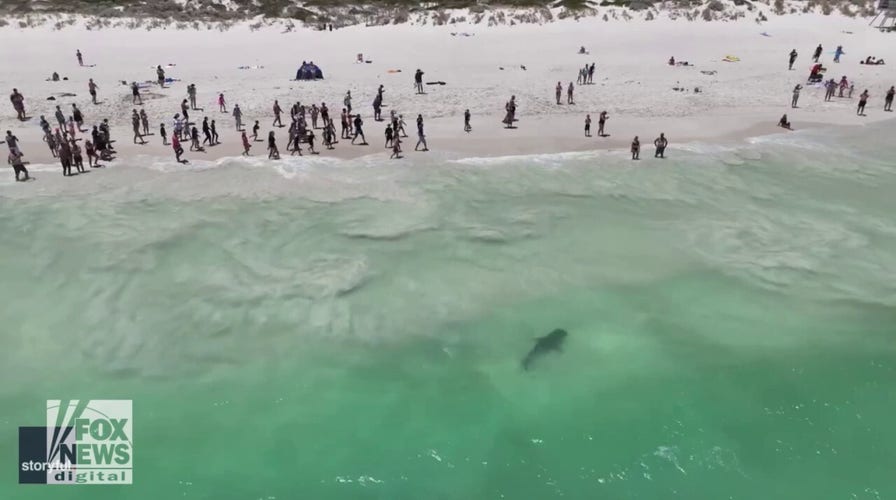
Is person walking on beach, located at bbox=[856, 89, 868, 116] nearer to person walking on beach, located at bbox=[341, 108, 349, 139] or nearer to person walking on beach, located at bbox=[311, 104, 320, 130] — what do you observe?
person walking on beach, located at bbox=[341, 108, 349, 139]

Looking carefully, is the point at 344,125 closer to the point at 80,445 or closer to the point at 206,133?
the point at 206,133

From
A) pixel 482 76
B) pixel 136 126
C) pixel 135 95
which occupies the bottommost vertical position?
pixel 136 126

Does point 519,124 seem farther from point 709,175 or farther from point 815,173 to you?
point 815,173

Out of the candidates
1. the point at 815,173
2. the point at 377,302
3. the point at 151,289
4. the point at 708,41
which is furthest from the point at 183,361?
the point at 708,41

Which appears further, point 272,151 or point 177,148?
point 272,151

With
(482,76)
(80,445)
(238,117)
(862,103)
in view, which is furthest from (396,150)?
(862,103)

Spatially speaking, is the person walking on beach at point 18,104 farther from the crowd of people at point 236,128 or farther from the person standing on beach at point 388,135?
the person standing on beach at point 388,135

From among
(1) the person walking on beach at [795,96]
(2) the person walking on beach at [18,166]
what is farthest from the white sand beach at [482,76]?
(2) the person walking on beach at [18,166]
